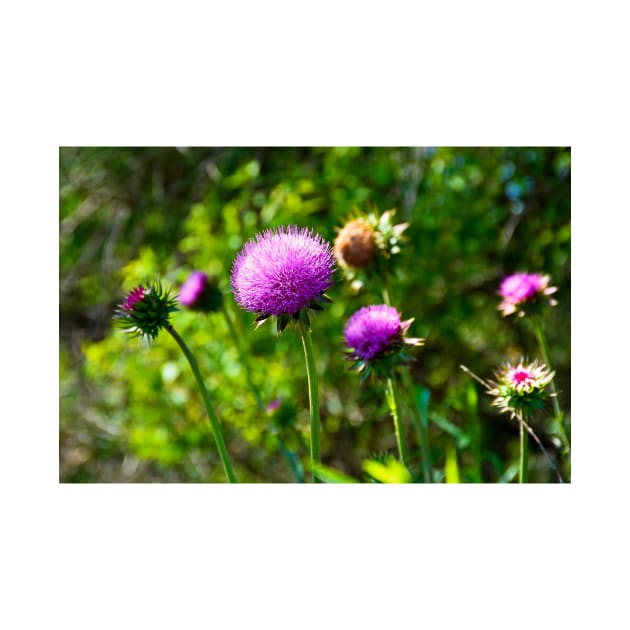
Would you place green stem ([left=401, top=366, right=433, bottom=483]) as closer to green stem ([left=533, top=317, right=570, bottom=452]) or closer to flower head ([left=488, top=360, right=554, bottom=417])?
flower head ([left=488, top=360, right=554, bottom=417])

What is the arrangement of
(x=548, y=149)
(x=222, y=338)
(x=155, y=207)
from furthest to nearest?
(x=155, y=207), (x=222, y=338), (x=548, y=149)

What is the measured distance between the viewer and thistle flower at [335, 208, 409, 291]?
1648 mm

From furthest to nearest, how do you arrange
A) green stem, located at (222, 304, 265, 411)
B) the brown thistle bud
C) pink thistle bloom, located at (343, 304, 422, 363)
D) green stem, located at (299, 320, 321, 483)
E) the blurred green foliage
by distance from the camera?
the blurred green foliage < green stem, located at (222, 304, 265, 411) < the brown thistle bud < pink thistle bloom, located at (343, 304, 422, 363) < green stem, located at (299, 320, 321, 483)

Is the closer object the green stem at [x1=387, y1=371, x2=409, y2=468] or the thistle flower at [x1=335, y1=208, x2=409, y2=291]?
the green stem at [x1=387, y1=371, x2=409, y2=468]

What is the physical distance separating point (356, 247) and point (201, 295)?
517mm

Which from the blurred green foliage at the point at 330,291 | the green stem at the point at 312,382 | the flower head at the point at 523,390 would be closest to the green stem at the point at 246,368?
the blurred green foliage at the point at 330,291

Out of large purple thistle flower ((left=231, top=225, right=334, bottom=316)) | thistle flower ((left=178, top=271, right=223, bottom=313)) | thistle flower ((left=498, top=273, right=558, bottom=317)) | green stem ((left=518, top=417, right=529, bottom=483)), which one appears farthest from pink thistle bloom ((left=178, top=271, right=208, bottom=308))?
green stem ((left=518, top=417, right=529, bottom=483))

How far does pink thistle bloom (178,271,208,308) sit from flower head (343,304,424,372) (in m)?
0.65

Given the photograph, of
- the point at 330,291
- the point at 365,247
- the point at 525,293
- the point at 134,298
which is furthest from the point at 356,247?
the point at 330,291

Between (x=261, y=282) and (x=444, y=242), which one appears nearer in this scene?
(x=261, y=282)
